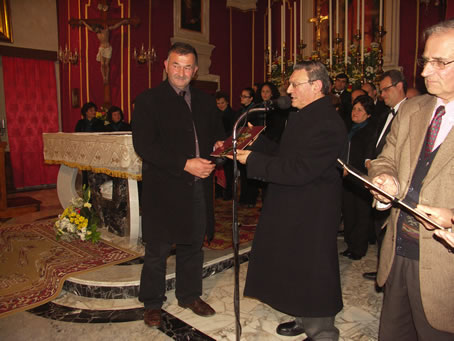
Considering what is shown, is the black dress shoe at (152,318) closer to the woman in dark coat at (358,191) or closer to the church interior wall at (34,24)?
the woman in dark coat at (358,191)

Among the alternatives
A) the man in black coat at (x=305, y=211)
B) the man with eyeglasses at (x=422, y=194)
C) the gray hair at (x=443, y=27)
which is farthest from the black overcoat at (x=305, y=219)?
the gray hair at (x=443, y=27)

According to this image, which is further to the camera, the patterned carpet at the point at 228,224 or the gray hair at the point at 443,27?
the patterned carpet at the point at 228,224

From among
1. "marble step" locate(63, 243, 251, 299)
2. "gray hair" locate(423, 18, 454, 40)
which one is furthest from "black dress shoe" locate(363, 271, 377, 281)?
"gray hair" locate(423, 18, 454, 40)

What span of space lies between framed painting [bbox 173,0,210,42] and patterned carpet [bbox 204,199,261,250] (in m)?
3.96

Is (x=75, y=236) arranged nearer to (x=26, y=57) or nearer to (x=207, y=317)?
(x=207, y=317)

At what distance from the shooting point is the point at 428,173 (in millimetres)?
1461

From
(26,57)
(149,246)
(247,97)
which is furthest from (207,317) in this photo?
(26,57)

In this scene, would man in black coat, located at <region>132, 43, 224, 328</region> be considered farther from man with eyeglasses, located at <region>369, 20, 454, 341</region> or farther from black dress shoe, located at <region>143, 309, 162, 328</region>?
man with eyeglasses, located at <region>369, 20, 454, 341</region>

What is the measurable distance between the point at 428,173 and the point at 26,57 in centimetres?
838

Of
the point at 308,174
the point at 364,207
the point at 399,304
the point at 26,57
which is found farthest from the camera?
the point at 26,57

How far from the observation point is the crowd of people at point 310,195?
1.47 meters

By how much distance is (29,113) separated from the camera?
803 centimetres

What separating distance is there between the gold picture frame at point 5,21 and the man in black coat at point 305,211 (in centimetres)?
747

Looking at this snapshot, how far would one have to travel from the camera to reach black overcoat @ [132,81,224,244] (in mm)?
2395
